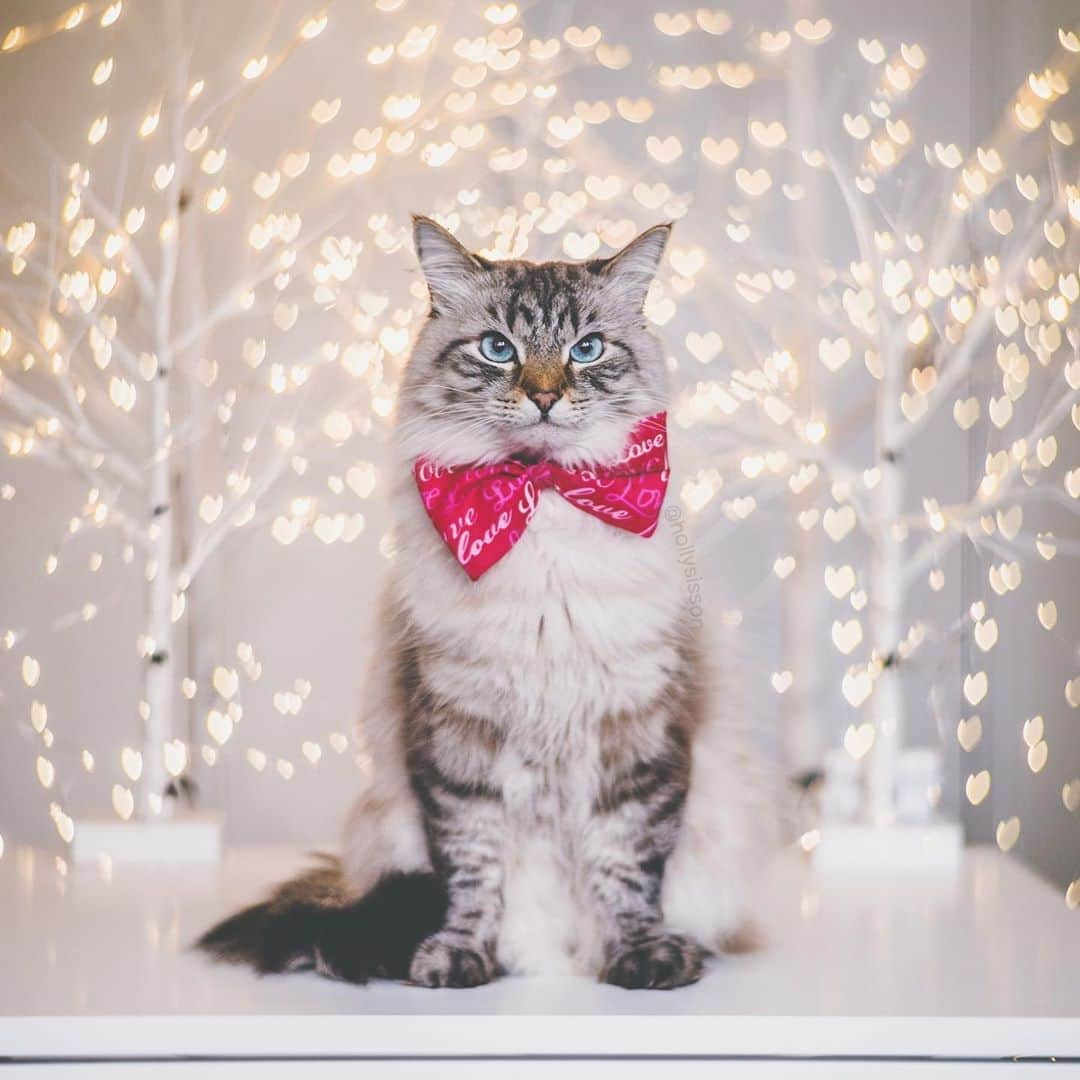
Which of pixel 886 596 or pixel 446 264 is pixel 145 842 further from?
pixel 886 596

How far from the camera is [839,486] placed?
1593 millimetres

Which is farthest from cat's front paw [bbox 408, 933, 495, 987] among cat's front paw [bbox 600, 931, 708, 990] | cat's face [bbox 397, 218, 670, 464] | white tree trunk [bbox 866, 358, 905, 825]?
white tree trunk [bbox 866, 358, 905, 825]

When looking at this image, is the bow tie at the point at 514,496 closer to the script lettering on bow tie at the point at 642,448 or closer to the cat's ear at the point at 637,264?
the script lettering on bow tie at the point at 642,448

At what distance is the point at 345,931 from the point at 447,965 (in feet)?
0.38

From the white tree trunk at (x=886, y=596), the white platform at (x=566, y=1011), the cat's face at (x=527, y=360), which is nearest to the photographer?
the white platform at (x=566, y=1011)

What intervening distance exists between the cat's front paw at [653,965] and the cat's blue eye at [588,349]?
0.53 metres

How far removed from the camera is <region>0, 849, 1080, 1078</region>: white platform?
1027mm

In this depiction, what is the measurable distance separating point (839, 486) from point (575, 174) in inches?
22.0

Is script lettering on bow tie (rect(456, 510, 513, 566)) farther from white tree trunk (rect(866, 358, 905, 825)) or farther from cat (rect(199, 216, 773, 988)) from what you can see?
white tree trunk (rect(866, 358, 905, 825))

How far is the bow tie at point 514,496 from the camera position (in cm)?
112

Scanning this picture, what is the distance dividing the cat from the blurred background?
1.46 ft

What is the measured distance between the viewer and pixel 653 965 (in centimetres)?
109

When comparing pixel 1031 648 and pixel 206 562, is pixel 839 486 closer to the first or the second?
pixel 1031 648

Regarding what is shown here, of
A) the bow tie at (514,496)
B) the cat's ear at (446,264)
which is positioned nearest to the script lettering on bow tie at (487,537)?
the bow tie at (514,496)
